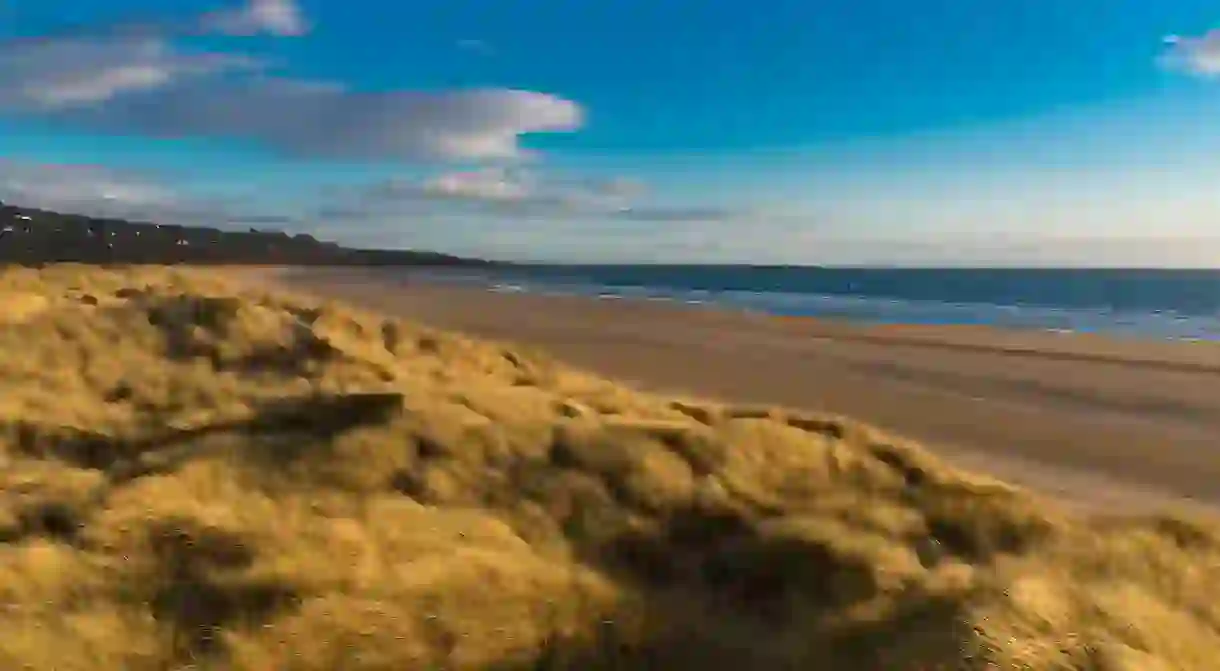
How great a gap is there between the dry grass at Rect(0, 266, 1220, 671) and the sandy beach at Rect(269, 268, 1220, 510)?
11.3 feet

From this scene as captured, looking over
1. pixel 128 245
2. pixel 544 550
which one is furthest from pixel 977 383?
pixel 128 245

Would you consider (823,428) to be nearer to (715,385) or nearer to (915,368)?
(715,385)

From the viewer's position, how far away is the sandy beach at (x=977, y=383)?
7723 millimetres

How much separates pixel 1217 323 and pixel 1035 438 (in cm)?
2889

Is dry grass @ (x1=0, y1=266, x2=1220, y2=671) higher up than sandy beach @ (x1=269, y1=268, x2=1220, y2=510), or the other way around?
dry grass @ (x1=0, y1=266, x2=1220, y2=671)

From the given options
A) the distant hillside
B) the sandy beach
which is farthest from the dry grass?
the distant hillside

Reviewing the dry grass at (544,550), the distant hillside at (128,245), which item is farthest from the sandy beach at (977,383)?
the distant hillside at (128,245)

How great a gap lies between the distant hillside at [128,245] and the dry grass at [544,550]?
114ft

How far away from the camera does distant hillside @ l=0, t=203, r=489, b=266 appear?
4875 centimetres

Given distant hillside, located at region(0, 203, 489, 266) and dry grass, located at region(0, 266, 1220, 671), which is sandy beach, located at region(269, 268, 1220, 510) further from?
distant hillside, located at region(0, 203, 489, 266)

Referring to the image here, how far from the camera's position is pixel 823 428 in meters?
4.74

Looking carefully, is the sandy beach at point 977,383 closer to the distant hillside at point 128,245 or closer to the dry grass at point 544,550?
the dry grass at point 544,550

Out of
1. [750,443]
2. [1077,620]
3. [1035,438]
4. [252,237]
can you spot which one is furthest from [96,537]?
[252,237]

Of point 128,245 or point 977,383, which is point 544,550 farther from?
point 128,245
